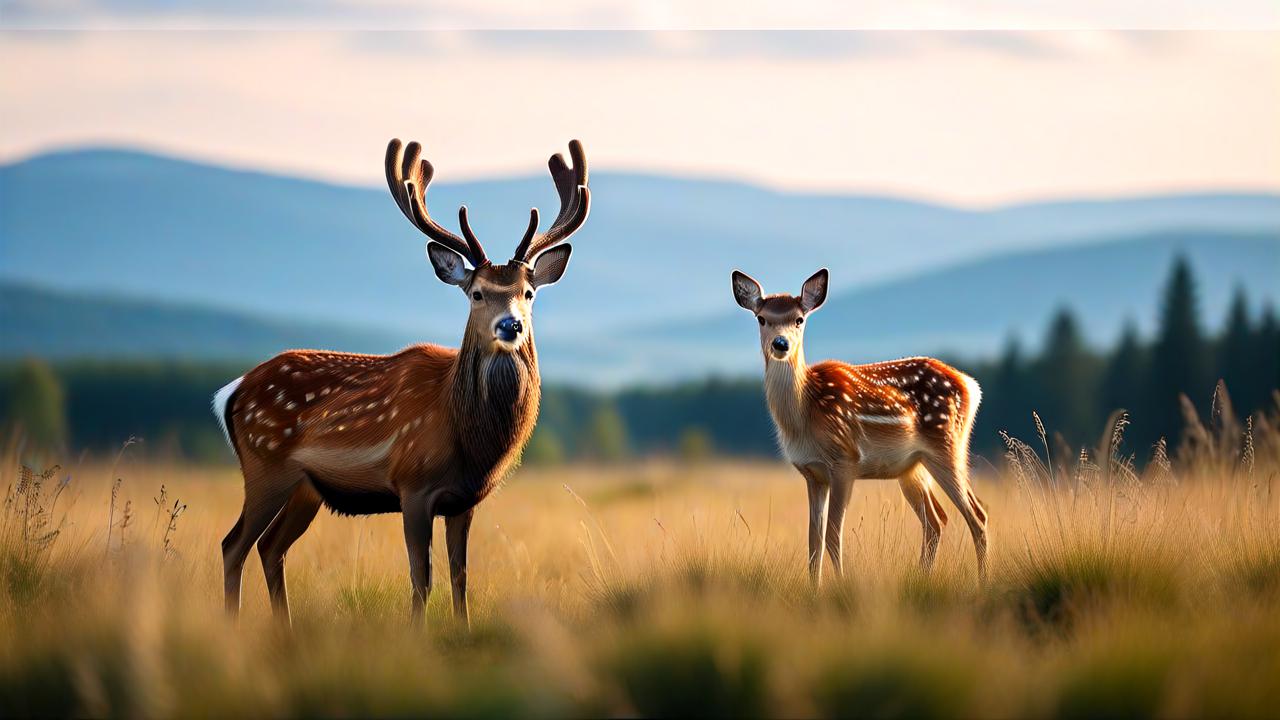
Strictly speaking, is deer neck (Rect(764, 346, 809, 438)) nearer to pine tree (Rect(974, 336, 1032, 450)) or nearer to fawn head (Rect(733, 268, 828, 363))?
fawn head (Rect(733, 268, 828, 363))

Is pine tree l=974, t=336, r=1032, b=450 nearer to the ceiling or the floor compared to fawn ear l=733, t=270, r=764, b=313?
nearer to the floor

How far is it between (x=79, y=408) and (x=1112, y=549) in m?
71.6

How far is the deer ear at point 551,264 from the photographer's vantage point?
7766mm

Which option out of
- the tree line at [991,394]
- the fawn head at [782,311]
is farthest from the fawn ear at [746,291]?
the tree line at [991,394]

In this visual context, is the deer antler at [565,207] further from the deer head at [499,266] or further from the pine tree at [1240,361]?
the pine tree at [1240,361]

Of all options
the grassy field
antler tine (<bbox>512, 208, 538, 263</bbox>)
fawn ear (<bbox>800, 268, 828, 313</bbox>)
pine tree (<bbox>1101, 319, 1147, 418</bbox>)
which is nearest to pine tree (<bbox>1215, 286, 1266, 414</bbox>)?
pine tree (<bbox>1101, 319, 1147, 418</bbox>)

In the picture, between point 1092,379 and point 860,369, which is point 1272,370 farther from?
point 860,369

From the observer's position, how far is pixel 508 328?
23.8 ft

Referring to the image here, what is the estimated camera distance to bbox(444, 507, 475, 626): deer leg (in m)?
7.43

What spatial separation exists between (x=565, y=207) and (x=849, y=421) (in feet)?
7.43

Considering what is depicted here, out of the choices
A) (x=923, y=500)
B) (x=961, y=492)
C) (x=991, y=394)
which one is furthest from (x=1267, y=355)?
(x=961, y=492)

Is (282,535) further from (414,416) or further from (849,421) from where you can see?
(849,421)

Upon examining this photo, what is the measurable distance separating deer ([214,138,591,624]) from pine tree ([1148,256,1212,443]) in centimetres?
2762

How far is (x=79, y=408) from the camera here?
71188 millimetres
